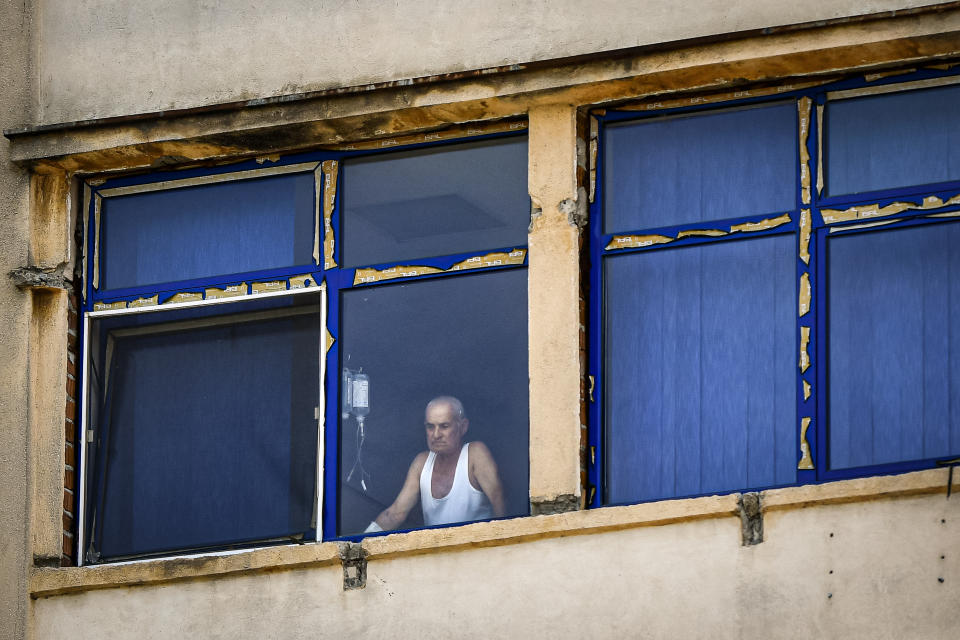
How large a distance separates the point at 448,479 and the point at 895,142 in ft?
8.59

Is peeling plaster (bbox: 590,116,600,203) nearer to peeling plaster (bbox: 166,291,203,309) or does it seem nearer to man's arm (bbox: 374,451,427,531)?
man's arm (bbox: 374,451,427,531)

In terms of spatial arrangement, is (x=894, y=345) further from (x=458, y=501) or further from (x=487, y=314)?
(x=458, y=501)

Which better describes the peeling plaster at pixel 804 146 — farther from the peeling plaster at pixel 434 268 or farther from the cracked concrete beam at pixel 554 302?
the peeling plaster at pixel 434 268

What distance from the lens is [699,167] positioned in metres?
9.73

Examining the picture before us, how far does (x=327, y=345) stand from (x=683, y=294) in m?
1.79

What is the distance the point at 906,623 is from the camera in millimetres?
8586

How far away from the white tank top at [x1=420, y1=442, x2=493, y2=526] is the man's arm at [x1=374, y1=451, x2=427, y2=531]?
3cm

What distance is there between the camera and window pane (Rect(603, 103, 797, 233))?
9586 mm

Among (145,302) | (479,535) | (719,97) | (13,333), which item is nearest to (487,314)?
(479,535)

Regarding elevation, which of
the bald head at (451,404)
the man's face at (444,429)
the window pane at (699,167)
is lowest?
the man's face at (444,429)

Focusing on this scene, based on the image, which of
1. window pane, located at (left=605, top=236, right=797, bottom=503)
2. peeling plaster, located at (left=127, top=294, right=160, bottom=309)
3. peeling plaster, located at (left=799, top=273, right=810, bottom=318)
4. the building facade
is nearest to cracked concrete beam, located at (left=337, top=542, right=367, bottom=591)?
the building facade

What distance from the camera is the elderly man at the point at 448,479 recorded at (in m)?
9.70

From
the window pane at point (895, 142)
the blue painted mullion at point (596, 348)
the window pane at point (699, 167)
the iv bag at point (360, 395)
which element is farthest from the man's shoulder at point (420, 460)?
the window pane at point (895, 142)

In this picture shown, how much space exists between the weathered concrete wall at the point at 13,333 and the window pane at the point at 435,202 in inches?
68.1
